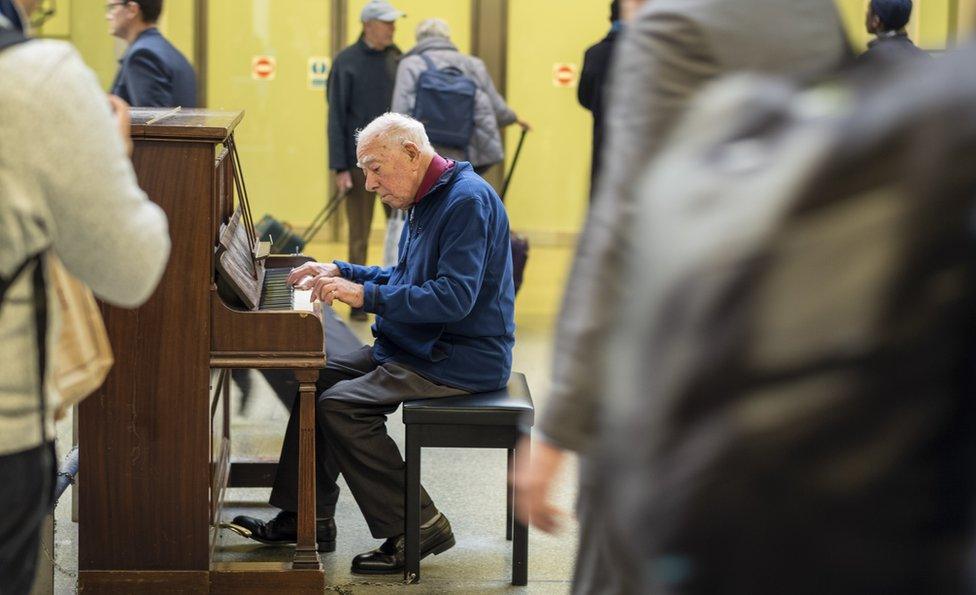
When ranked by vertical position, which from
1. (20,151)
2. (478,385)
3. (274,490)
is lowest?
(274,490)

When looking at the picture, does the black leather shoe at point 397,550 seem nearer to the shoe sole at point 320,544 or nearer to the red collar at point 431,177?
the shoe sole at point 320,544

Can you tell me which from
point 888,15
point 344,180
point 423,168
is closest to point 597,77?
point 888,15

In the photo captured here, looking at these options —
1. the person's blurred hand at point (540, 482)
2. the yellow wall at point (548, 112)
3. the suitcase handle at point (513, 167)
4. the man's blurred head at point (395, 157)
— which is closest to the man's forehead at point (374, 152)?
the man's blurred head at point (395, 157)

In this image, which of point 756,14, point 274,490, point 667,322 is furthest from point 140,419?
point 667,322

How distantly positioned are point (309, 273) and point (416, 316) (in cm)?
48

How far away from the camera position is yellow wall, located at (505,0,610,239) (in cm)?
944

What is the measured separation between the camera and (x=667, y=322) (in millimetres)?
1082

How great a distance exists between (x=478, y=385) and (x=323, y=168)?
5840 millimetres

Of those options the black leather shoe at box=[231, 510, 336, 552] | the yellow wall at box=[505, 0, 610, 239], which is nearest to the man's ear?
the black leather shoe at box=[231, 510, 336, 552]

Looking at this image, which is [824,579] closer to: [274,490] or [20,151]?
[20,151]

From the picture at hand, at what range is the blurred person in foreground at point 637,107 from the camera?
5.81 feet

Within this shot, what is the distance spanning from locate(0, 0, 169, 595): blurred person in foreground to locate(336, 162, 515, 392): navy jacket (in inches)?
73.0

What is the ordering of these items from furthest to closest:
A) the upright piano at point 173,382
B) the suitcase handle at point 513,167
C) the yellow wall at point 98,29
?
1. the yellow wall at point 98,29
2. the suitcase handle at point 513,167
3. the upright piano at point 173,382

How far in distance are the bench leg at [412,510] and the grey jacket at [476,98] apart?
4060 mm
